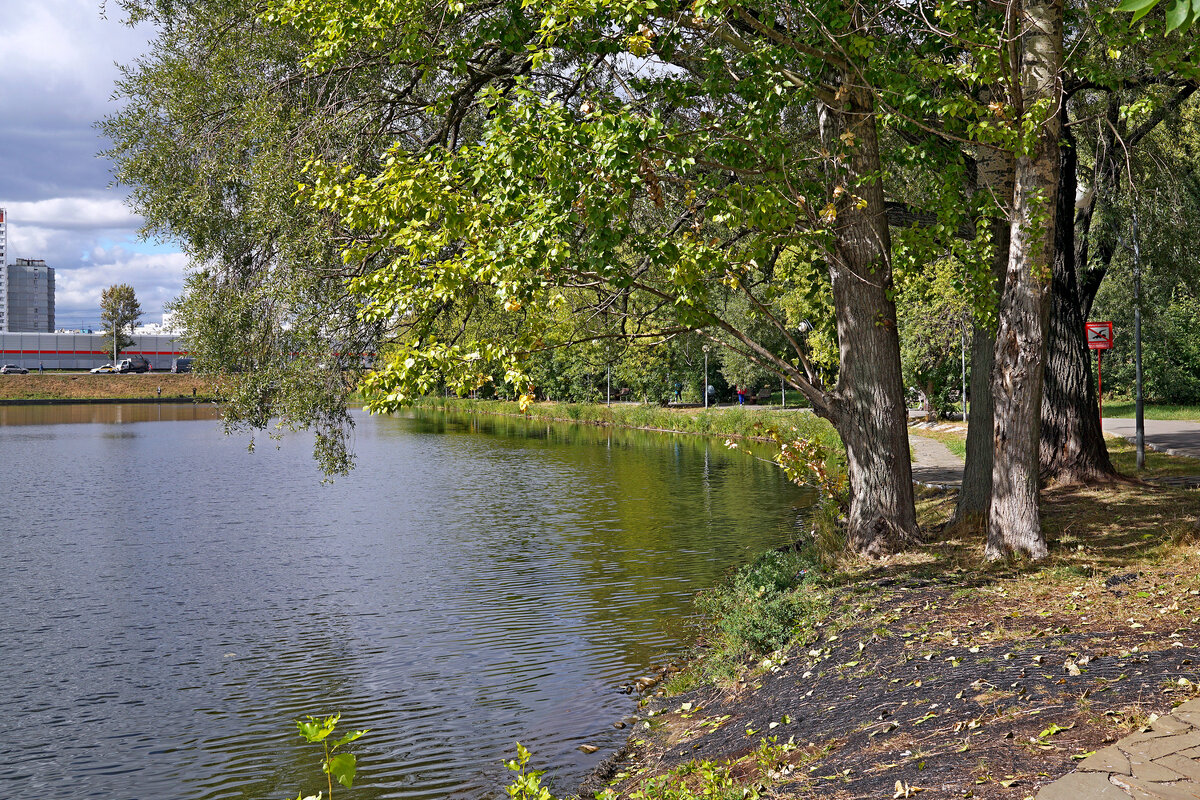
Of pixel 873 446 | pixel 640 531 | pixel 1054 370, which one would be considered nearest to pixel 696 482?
pixel 640 531

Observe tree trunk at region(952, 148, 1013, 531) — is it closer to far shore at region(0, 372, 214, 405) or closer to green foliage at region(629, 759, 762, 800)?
green foliage at region(629, 759, 762, 800)

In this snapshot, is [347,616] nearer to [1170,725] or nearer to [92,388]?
[1170,725]

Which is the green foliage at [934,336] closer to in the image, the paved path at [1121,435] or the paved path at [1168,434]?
the paved path at [1121,435]

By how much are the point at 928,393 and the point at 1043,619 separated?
3141 centimetres

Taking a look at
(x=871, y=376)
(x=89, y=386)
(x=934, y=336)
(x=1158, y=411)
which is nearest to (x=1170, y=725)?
(x=871, y=376)

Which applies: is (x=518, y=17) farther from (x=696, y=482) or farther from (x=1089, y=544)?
(x=696, y=482)

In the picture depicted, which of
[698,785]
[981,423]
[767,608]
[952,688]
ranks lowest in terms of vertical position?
[698,785]

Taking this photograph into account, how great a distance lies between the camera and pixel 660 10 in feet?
A: 27.9

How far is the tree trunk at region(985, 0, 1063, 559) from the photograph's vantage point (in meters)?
9.06

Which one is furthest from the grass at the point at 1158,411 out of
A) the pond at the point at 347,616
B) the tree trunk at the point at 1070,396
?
the tree trunk at the point at 1070,396

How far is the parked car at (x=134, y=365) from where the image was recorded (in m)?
94.0

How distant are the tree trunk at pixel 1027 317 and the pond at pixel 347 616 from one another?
162 inches

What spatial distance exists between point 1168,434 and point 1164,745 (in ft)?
74.8

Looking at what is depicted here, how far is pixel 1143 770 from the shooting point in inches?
169
